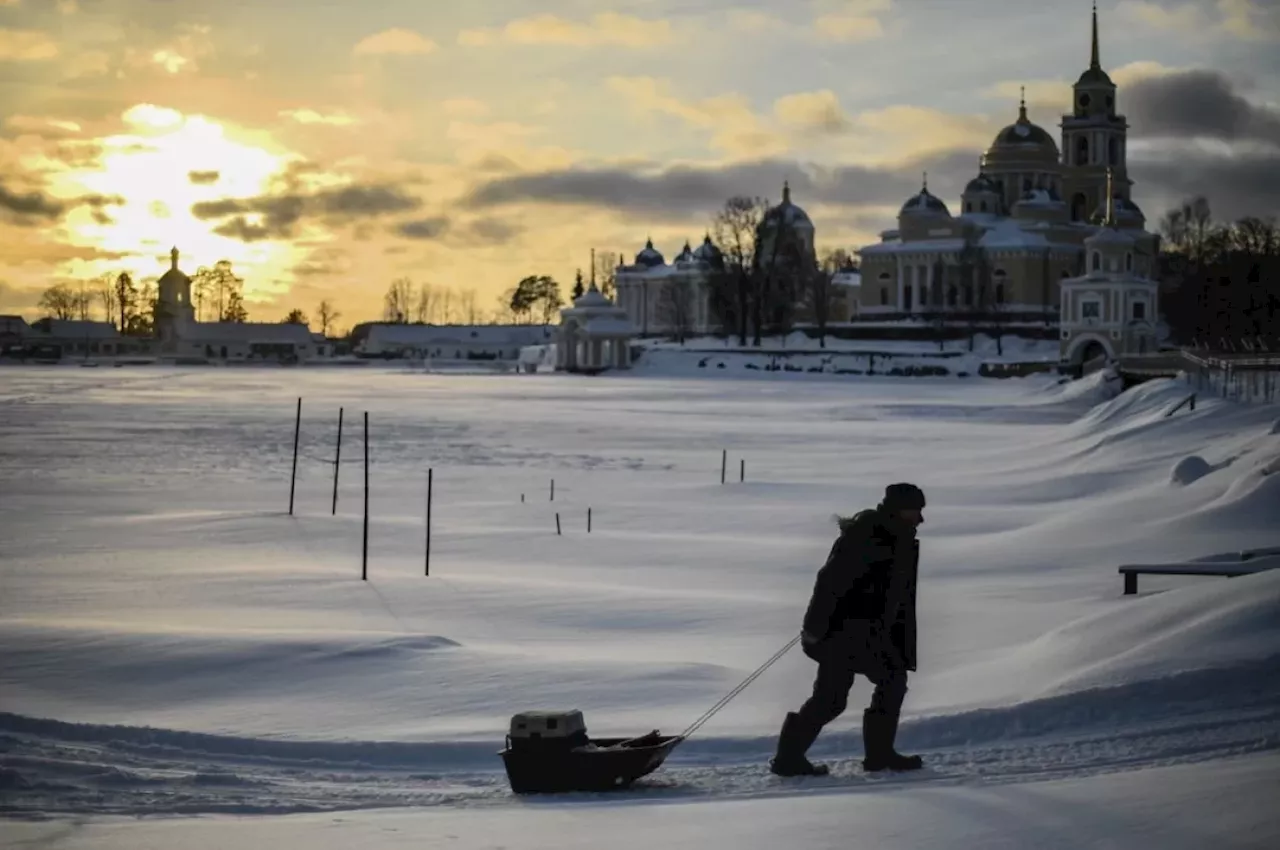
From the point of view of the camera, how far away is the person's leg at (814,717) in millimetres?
9195

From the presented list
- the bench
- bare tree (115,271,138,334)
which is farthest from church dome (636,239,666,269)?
the bench

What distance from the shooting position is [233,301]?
646 feet

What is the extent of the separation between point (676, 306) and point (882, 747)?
132m

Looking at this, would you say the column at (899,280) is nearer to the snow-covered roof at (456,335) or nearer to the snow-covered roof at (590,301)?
the snow-covered roof at (590,301)

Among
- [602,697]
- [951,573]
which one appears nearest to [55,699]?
[602,697]

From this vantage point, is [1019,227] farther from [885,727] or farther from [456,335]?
[885,727]

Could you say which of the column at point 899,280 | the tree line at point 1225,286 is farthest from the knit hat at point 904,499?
the column at point 899,280

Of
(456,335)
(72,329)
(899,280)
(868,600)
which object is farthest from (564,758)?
(72,329)

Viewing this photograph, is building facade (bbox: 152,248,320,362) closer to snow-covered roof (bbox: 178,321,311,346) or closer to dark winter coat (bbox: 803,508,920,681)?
snow-covered roof (bbox: 178,321,311,346)

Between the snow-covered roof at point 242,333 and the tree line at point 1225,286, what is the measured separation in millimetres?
81615

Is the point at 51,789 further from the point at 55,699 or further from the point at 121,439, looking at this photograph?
the point at 121,439

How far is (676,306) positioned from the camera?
14062cm

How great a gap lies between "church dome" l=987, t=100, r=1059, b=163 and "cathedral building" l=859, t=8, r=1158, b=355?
0.07m

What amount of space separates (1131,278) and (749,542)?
72.5 metres
